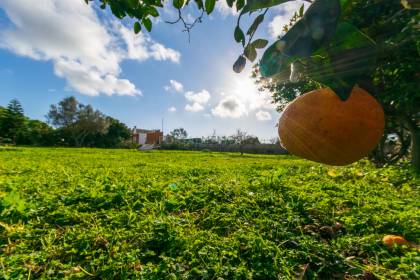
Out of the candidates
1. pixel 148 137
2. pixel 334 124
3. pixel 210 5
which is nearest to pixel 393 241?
pixel 334 124

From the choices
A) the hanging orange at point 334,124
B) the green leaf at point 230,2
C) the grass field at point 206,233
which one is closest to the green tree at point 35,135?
the grass field at point 206,233

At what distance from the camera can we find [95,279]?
1.49 meters

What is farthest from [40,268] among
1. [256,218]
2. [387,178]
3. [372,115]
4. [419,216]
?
[387,178]

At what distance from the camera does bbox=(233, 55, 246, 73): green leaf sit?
27.8 inches

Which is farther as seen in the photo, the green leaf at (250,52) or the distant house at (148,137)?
the distant house at (148,137)

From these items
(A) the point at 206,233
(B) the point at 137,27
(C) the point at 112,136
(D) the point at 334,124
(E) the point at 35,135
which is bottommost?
(A) the point at 206,233

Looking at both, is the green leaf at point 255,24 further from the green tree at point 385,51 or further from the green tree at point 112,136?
the green tree at point 112,136

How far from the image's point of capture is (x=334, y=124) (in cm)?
57

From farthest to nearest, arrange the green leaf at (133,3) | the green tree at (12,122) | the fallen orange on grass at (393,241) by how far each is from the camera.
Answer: the green tree at (12,122), the fallen orange on grass at (393,241), the green leaf at (133,3)

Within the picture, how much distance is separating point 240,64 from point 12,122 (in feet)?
95.9

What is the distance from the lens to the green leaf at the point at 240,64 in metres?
0.71

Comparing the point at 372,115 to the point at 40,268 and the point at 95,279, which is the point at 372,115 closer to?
the point at 95,279

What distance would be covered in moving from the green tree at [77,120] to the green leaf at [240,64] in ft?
105

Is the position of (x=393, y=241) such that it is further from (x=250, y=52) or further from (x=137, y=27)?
(x=137, y=27)
